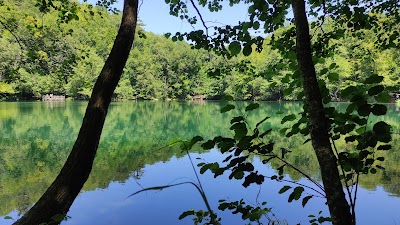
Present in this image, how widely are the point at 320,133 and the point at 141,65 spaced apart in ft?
217

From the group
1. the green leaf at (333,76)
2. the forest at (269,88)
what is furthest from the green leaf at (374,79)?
the green leaf at (333,76)

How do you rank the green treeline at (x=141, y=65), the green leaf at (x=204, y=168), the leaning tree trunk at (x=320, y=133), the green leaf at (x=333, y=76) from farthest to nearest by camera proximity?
1. the green treeline at (x=141, y=65)
2. the green leaf at (x=333, y=76)
3. the green leaf at (x=204, y=168)
4. the leaning tree trunk at (x=320, y=133)

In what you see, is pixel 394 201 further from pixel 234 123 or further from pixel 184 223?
pixel 234 123

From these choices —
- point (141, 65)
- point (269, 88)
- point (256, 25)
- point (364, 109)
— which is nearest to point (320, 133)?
point (364, 109)

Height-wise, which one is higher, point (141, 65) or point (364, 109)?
point (141, 65)

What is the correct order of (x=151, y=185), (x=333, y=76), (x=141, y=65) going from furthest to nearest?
(x=141, y=65), (x=151, y=185), (x=333, y=76)

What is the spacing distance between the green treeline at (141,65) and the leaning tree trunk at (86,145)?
47 cm

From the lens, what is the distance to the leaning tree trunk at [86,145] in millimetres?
2113

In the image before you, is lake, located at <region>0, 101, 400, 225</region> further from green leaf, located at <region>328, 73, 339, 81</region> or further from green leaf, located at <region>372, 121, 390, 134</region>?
green leaf, located at <region>372, 121, 390, 134</region>

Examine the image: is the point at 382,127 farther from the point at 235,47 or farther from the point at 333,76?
the point at 235,47

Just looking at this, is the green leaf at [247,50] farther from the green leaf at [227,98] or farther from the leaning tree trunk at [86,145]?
Answer: the leaning tree trunk at [86,145]

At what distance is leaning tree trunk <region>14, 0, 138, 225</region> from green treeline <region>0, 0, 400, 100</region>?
466 mm

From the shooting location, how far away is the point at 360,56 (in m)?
5.59

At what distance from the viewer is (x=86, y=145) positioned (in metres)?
2.29
